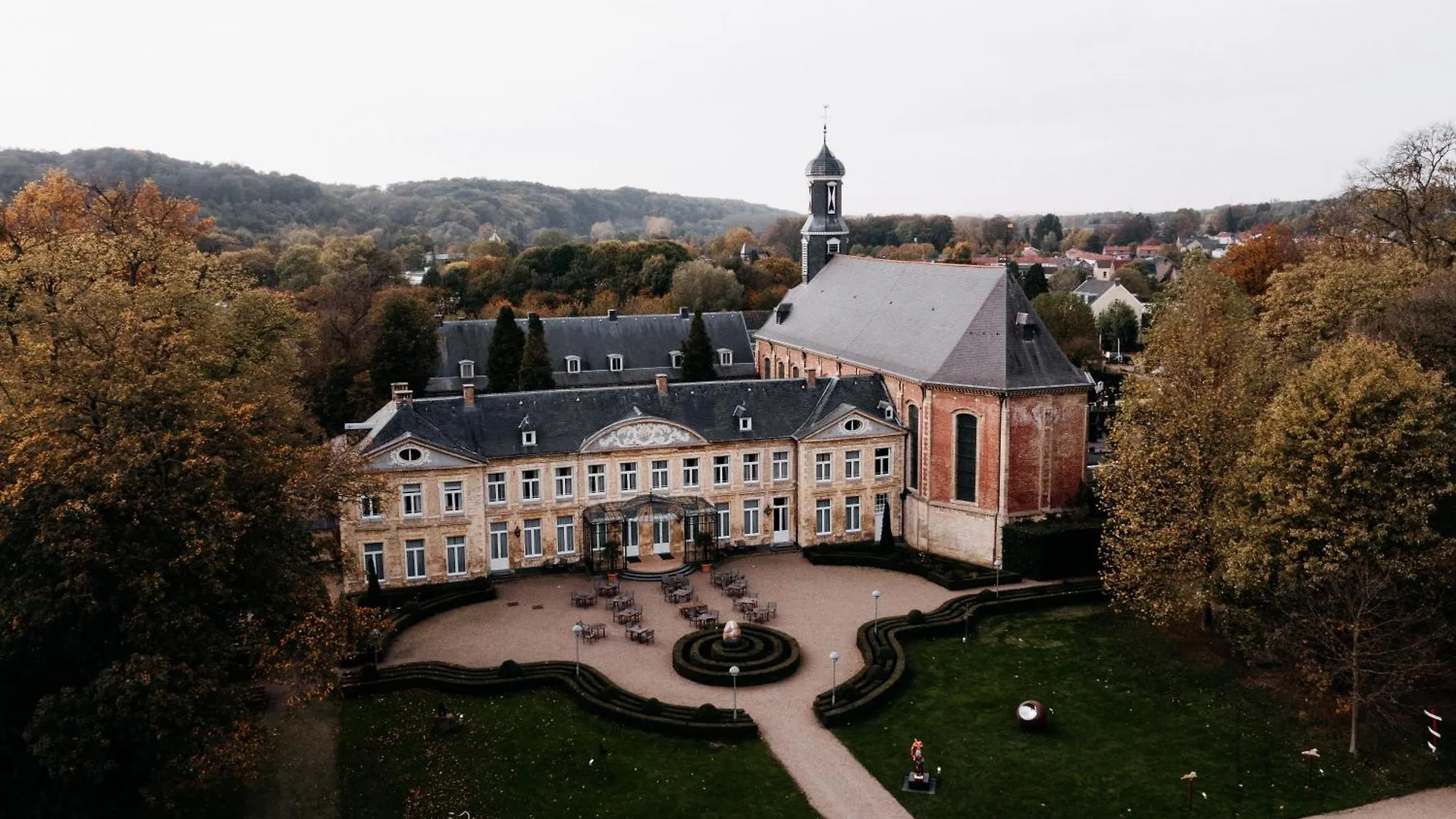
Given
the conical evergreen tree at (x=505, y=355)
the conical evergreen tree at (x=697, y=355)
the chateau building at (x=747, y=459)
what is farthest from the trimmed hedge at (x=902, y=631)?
the conical evergreen tree at (x=505, y=355)

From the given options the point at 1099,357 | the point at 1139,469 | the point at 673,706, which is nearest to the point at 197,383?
the point at 673,706

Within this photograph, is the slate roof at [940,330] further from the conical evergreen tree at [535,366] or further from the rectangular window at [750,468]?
the conical evergreen tree at [535,366]

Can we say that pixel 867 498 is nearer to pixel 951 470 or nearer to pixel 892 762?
pixel 951 470

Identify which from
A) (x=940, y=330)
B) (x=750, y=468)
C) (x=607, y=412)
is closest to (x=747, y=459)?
(x=750, y=468)

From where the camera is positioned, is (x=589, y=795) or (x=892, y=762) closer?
(x=589, y=795)

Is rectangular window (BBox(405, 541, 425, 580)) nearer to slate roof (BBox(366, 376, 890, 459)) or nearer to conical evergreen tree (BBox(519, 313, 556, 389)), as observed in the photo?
slate roof (BBox(366, 376, 890, 459))

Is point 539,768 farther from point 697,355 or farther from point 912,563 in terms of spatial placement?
point 697,355
